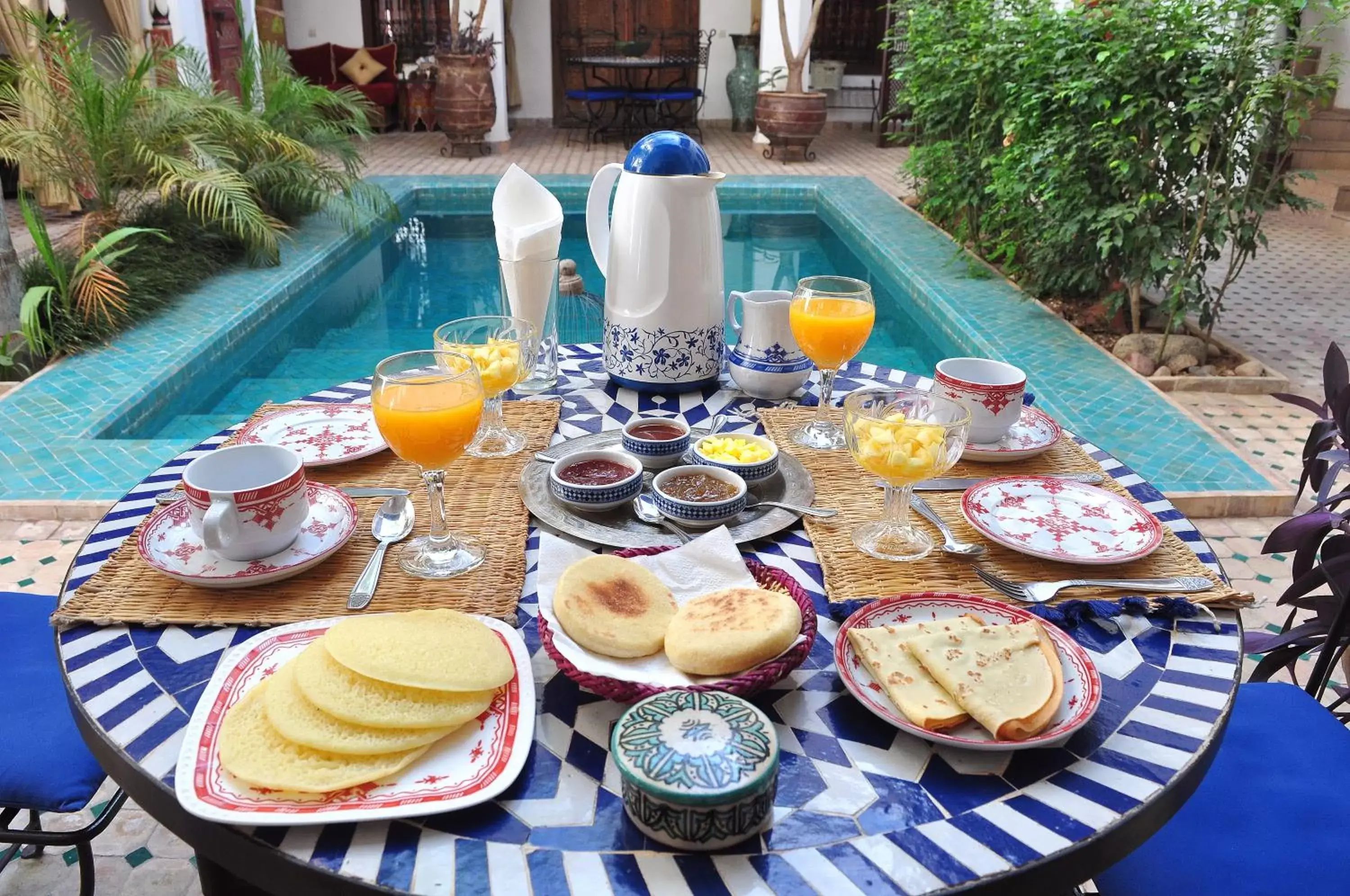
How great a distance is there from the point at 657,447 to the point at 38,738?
36.7 inches

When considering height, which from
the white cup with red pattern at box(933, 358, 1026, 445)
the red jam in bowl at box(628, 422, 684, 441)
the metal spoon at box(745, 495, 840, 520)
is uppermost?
the white cup with red pattern at box(933, 358, 1026, 445)

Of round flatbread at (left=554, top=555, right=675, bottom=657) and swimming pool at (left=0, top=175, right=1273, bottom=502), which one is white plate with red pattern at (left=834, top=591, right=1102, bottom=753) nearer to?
round flatbread at (left=554, top=555, right=675, bottom=657)

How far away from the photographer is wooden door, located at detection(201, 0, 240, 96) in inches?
362

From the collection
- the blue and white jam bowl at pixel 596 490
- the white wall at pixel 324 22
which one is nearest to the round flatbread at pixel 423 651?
the blue and white jam bowl at pixel 596 490

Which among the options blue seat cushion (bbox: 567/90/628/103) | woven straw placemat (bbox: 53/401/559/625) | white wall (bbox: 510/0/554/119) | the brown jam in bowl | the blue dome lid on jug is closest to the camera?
woven straw placemat (bbox: 53/401/559/625)

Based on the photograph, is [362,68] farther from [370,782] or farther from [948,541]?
[370,782]

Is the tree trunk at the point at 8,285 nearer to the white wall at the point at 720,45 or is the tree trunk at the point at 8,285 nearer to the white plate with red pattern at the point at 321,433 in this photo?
the white plate with red pattern at the point at 321,433

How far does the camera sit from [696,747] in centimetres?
85

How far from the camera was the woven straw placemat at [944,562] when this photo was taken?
123 centimetres

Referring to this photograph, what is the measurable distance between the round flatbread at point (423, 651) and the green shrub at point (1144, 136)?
3787 millimetres

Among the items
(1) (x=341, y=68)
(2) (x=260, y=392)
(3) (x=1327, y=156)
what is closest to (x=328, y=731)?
(2) (x=260, y=392)

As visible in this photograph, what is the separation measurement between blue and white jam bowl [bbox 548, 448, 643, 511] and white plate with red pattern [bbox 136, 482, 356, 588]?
0.91ft

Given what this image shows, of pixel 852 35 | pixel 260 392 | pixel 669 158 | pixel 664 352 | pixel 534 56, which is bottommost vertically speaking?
pixel 260 392

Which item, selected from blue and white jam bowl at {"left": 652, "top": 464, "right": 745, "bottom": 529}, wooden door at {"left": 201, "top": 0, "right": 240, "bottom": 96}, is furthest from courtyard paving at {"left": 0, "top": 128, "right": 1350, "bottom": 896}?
wooden door at {"left": 201, "top": 0, "right": 240, "bottom": 96}
